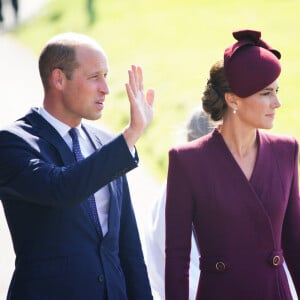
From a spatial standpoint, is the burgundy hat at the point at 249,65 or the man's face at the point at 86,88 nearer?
the man's face at the point at 86,88

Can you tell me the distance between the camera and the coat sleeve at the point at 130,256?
4598 mm

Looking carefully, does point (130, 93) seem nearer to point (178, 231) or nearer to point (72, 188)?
point (72, 188)

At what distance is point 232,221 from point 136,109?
0.85 m

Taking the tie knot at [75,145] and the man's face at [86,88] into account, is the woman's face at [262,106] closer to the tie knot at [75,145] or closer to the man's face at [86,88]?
the man's face at [86,88]

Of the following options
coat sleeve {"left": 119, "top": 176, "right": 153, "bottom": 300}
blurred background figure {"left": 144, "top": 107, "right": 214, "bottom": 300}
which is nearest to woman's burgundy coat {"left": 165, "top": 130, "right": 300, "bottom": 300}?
coat sleeve {"left": 119, "top": 176, "right": 153, "bottom": 300}

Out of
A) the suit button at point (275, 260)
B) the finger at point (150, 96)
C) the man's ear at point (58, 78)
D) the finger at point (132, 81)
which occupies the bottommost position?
the suit button at point (275, 260)

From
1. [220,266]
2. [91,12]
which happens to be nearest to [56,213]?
[220,266]

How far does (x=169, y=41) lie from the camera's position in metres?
16.0

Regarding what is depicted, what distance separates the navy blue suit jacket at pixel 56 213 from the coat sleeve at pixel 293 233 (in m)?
0.77

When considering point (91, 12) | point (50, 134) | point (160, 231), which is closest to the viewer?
point (50, 134)

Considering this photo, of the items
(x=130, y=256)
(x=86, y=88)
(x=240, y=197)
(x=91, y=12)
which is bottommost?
(x=130, y=256)

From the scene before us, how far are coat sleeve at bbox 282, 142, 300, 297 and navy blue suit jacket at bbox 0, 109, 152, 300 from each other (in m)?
0.77

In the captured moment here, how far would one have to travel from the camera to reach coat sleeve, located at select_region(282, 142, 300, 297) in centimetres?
460

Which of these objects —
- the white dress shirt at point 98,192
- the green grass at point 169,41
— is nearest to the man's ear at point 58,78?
the white dress shirt at point 98,192
